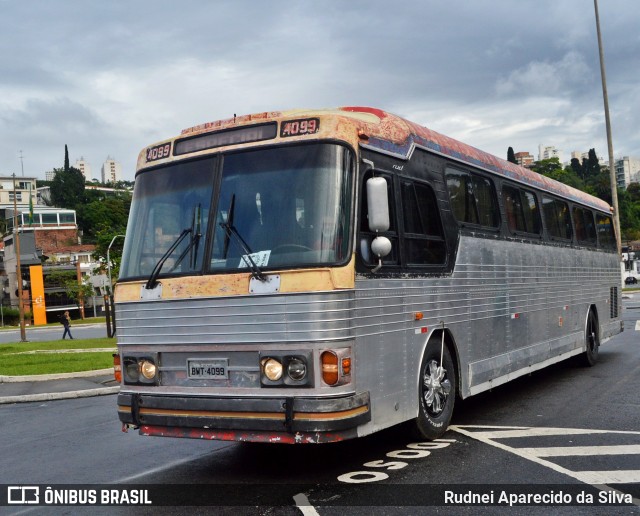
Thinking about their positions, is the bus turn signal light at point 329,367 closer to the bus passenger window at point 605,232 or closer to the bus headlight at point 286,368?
the bus headlight at point 286,368

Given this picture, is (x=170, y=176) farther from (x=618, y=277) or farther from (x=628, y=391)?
(x=618, y=277)

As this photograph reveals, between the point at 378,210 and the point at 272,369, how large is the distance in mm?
1598

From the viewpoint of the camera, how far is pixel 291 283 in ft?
20.2

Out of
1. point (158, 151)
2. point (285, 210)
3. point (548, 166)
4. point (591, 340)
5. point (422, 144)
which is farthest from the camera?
point (548, 166)

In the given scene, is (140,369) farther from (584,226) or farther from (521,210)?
(584,226)

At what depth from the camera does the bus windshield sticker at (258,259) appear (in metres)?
6.36

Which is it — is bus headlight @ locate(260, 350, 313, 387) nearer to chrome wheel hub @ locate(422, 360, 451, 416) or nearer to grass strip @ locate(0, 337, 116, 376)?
chrome wheel hub @ locate(422, 360, 451, 416)

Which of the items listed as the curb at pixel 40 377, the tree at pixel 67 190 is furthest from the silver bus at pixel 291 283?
the tree at pixel 67 190

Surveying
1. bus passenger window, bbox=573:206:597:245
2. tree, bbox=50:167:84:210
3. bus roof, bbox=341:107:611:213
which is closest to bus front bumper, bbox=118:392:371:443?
bus roof, bbox=341:107:611:213

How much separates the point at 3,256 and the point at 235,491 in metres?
110

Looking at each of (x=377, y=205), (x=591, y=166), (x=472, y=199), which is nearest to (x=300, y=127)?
(x=377, y=205)

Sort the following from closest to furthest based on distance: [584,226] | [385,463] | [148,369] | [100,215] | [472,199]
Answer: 1. [148,369]
2. [385,463]
3. [472,199]
4. [584,226]
5. [100,215]

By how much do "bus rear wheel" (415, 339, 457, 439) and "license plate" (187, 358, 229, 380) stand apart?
2.11 meters

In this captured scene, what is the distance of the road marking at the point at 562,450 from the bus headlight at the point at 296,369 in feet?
7.82
